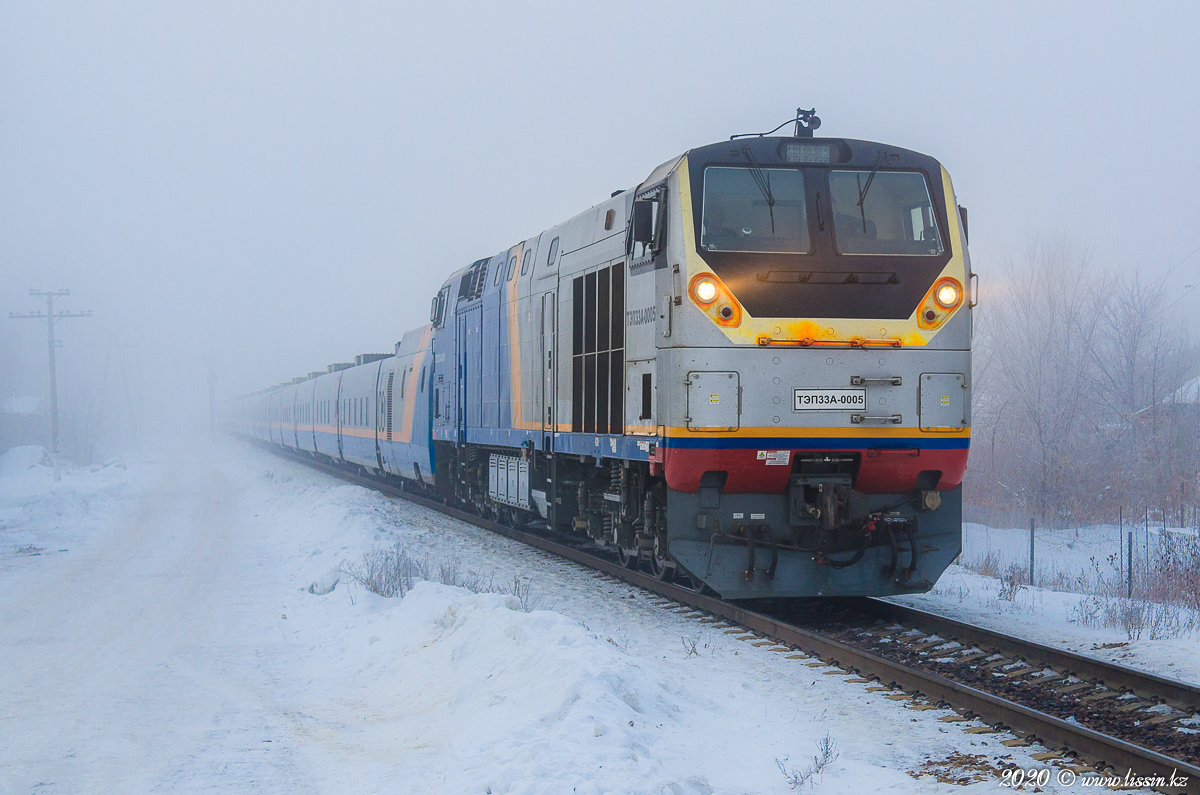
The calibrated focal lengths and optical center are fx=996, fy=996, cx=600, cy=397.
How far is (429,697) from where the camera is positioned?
6633mm

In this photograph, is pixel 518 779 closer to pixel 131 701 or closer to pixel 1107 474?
pixel 131 701

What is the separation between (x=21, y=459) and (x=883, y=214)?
45524mm

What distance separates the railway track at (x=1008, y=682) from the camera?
498cm

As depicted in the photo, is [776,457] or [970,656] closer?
[970,656]

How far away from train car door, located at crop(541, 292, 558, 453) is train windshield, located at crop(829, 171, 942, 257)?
4371mm

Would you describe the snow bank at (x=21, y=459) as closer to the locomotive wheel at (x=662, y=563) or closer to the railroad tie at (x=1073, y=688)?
the locomotive wheel at (x=662, y=563)

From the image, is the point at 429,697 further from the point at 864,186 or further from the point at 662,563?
the point at 864,186

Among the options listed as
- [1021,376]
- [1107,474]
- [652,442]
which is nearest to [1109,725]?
[652,442]

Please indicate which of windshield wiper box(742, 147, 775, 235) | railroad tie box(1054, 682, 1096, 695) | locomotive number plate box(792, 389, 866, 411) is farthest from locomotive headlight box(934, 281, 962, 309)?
railroad tie box(1054, 682, 1096, 695)

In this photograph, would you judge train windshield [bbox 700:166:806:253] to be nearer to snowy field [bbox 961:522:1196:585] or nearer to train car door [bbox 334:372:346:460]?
snowy field [bbox 961:522:1196:585]

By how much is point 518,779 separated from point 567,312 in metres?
7.66

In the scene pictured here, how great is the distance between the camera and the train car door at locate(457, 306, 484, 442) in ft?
53.3

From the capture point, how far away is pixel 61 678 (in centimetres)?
763

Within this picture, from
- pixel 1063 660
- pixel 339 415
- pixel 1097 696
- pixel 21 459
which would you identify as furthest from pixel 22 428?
pixel 1097 696
